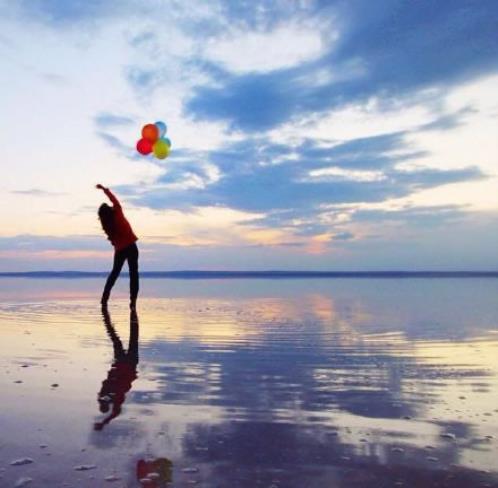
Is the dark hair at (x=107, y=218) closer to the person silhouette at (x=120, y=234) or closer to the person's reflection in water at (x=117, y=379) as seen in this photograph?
the person silhouette at (x=120, y=234)

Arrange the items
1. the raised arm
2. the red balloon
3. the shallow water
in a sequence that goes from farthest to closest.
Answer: the red balloon
the raised arm
the shallow water

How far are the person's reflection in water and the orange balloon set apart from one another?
663cm

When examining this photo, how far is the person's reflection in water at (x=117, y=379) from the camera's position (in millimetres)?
4180

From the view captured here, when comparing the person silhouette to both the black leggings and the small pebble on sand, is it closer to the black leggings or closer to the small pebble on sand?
the black leggings

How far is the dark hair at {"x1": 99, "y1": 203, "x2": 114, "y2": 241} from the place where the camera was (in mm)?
12719

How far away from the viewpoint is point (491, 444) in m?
3.45

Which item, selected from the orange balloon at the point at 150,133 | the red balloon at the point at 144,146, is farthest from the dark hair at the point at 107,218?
the orange balloon at the point at 150,133

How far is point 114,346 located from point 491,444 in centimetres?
520

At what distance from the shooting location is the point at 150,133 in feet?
Result: 46.0

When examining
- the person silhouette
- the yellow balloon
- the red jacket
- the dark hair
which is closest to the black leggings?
the person silhouette

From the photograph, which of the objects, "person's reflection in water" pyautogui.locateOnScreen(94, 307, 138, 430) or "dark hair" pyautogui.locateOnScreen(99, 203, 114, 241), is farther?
"dark hair" pyautogui.locateOnScreen(99, 203, 114, 241)

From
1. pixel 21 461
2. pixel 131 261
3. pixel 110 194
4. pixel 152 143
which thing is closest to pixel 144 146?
pixel 152 143

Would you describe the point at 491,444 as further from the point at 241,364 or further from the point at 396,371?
the point at 241,364

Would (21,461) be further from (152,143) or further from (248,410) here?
(152,143)
